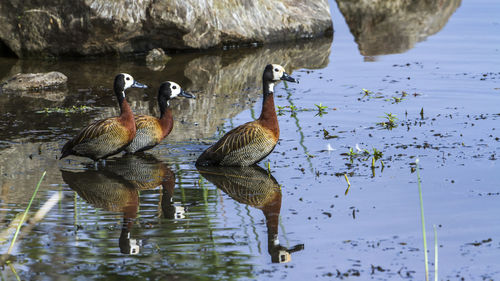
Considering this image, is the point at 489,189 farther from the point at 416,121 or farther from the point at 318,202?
the point at 416,121

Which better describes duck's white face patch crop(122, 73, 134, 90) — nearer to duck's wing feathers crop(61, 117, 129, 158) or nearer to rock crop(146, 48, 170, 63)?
duck's wing feathers crop(61, 117, 129, 158)

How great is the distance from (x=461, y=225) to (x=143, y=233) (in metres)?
2.69

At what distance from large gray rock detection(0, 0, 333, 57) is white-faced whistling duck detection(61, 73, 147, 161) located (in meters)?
6.19

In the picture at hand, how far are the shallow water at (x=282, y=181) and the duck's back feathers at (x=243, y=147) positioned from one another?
0.19 m

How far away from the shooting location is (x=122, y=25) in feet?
53.0

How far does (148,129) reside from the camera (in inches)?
413

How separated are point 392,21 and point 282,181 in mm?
11491

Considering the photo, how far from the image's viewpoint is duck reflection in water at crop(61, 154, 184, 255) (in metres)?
8.41

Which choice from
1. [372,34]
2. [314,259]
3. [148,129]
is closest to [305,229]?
[314,259]

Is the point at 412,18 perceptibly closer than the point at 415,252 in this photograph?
No

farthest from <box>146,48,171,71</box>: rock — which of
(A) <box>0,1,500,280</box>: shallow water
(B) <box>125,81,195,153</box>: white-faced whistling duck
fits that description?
(B) <box>125,81,195,153</box>: white-faced whistling duck

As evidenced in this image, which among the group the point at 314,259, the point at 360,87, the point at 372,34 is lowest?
the point at 314,259

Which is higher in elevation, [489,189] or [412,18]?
[412,18]

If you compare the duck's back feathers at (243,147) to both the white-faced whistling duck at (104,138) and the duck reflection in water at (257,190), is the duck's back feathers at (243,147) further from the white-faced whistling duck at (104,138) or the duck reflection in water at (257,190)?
the white-faced whistling duck at (104,138)
